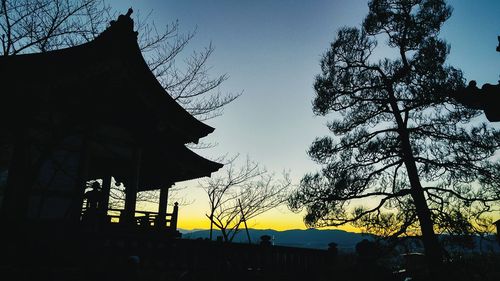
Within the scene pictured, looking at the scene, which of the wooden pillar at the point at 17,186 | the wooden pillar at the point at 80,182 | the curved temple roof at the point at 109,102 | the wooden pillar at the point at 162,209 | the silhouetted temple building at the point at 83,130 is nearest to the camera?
the wooden pillar at the point at 17,186

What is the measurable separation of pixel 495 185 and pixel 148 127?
12.0 m

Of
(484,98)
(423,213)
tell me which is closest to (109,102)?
(484,98)

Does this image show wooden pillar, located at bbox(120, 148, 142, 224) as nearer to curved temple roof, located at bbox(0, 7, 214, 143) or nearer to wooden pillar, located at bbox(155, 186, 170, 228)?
wooden pillar, located at bbox(155, 186, 170, 228)

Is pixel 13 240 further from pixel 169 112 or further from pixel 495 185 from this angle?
pixel 495 185

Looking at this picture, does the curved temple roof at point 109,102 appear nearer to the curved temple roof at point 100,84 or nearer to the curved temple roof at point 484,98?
the curved temple roof at point 100,84

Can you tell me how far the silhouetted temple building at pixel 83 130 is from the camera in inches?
245

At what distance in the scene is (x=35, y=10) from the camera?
23.9ft

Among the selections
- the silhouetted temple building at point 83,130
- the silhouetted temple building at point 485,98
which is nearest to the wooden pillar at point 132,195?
the silhouetted temple building at point 83,130

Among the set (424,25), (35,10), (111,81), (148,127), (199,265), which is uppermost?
(424,25)

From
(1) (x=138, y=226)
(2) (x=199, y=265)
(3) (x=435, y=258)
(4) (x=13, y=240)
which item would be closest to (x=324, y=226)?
(3) (x=435, y=258)

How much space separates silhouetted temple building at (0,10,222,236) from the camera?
6211 mm

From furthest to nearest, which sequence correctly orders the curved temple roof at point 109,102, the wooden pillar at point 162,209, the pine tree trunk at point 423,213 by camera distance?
the pine tree trunk at point 423,213, the wooden pillar at point 162,209, the curved temple roof at point 109,102

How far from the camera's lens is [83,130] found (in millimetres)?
6586

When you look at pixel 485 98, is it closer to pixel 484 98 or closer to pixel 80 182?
pixel 484 98
